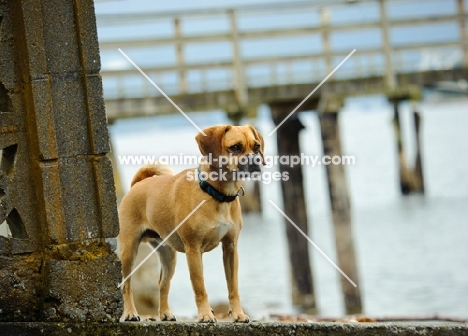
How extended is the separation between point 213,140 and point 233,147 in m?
0.14

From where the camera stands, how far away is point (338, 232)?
18.1 metres

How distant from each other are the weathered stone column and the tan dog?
317 mm

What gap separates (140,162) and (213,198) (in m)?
1.25

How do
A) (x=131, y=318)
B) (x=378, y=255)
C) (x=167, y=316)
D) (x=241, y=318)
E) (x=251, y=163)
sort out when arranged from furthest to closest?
(x=378, y=255)
(x=167, y=316)
(x=131, y=318)
(x=241, y=318)
(x=251, y=163)

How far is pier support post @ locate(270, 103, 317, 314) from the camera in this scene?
711 inches

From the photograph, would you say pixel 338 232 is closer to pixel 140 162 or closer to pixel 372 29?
pixel 372 29

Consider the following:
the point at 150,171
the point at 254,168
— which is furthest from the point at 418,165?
the point at 254,168

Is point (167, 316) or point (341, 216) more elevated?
point (167, 316)

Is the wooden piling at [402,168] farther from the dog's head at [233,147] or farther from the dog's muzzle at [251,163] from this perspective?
the dog's muzzle at [251,163]

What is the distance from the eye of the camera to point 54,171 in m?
6.14

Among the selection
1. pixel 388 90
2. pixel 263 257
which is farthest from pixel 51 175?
pixel 263 257

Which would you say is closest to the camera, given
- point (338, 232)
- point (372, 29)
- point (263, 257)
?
point (338, 232)

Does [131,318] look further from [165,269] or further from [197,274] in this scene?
[197,274]

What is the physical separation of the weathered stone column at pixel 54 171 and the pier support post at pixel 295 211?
11.8m
